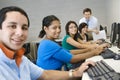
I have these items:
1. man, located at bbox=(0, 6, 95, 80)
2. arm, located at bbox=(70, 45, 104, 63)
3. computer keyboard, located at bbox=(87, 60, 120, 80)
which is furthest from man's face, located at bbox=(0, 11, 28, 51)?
arm, located at bbox=(70, 45, 104, 63)

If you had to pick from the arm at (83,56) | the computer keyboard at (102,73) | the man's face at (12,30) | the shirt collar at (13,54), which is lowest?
the arm at (83,56)

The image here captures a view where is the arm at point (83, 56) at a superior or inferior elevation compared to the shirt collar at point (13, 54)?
inferior

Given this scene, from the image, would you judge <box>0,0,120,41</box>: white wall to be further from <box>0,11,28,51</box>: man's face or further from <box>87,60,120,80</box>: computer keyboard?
<box>0,11,28,51</box>: man's face

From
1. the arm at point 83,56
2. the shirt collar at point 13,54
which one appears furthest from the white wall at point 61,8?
the shirt collar at point 13,54

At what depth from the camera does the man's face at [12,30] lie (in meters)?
1.09

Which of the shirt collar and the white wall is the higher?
the white wall

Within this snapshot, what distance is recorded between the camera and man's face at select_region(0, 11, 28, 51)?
1.09m

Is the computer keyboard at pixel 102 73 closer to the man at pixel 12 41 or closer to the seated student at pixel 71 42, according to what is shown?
the man at pixel 12 41

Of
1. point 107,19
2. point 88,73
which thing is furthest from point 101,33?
point 107,19

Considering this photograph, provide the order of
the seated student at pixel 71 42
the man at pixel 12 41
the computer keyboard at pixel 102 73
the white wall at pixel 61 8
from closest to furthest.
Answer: the man at pixel 12 41
the computer keyboard at pixel 102 73
the seated student at pixel 71 42
the white wall at pixel 61 8

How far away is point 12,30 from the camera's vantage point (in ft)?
3.59

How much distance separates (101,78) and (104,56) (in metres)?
0.81

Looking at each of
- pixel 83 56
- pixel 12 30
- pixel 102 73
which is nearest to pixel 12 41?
pixel 12 30

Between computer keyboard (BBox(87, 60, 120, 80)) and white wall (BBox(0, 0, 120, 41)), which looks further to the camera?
A: white wall (BBox(0, 0, 120, 41))
